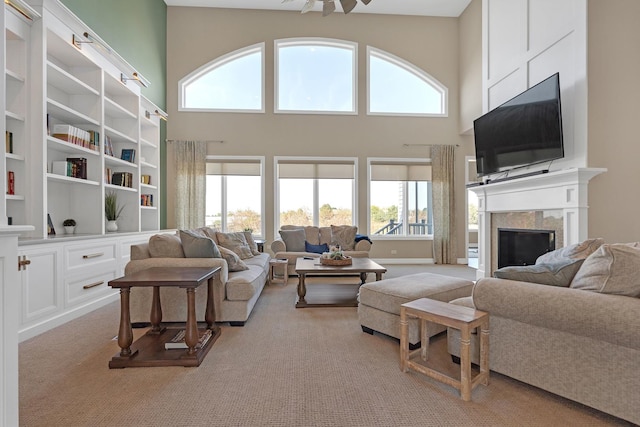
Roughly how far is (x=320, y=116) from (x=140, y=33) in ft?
11.6

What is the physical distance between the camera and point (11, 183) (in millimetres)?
3107

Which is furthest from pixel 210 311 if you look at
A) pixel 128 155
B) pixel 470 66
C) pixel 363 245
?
pixel 470 66

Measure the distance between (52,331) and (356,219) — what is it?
5.27m

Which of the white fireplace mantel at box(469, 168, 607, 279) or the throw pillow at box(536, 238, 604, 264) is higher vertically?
the white fireplace mantel at box(469, 168, 607, 279)

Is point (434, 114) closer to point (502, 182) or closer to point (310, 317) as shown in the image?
point (502, 182)

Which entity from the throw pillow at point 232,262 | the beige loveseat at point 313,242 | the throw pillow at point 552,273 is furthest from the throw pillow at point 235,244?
the throw pillow at point 552,273

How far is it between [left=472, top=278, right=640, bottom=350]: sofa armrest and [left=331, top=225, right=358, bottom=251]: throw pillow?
12.5 feet

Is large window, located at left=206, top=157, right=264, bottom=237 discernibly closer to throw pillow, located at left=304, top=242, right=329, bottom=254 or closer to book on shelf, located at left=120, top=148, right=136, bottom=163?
throw pillow, located at left=304, top=242, right=329, bottom=254

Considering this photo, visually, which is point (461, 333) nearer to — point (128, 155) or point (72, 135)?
point (72, 135)

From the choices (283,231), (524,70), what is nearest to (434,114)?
(524,70)

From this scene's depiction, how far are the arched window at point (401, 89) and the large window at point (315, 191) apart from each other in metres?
1.53

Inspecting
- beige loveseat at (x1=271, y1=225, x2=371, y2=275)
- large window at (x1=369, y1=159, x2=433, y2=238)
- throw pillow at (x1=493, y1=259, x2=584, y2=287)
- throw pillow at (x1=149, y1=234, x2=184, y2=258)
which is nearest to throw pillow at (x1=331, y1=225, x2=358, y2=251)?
beige loveseat at (x1=271, y1=225, x2=371, y2=275)

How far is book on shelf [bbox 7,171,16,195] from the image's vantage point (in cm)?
308

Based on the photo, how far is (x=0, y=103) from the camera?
1223 millimetres
